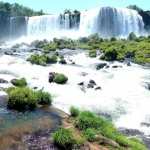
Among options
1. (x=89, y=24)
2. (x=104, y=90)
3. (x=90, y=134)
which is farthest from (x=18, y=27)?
(x=90, y=134)

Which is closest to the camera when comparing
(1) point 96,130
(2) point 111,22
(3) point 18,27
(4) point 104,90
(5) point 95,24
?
(1) point 96,130

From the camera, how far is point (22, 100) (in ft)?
54.2

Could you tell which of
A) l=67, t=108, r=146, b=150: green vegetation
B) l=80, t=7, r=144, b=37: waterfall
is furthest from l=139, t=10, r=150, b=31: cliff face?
l=67, t=108, r=146, b=150: green vegetation

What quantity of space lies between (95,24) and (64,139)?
8690cm

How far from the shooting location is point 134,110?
26672 millimetres

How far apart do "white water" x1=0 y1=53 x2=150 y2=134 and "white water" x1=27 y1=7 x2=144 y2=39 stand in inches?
2123

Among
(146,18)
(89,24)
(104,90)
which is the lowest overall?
(104,90)

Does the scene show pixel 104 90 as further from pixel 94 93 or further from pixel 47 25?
pixel 47 25

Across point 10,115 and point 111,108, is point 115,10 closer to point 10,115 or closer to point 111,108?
point 111,108

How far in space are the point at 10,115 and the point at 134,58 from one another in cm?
4330

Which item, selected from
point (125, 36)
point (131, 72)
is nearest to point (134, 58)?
point (131, 72)

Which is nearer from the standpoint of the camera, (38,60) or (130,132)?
(130,132)

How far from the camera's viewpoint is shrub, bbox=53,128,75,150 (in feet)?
44.6

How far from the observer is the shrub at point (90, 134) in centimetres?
1476
